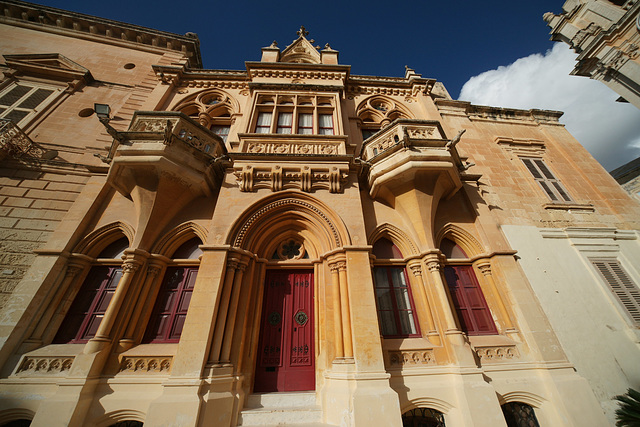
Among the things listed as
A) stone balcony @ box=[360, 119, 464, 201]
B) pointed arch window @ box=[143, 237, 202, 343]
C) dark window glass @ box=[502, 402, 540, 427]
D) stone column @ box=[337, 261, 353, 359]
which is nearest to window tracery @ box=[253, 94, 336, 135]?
stone balcony @ box=[360, 119, 464, 201]

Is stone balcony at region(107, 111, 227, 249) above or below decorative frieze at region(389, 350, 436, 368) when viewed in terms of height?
above

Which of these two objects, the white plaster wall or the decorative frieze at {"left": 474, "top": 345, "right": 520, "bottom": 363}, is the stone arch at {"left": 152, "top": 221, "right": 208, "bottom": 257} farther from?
the white plaster wall

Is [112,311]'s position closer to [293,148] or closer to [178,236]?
[178,236]

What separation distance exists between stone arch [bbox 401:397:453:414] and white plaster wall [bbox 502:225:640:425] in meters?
3.43

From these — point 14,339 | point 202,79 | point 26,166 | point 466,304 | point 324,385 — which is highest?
point 202,79

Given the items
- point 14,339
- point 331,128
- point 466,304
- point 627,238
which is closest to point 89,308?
point 14,339

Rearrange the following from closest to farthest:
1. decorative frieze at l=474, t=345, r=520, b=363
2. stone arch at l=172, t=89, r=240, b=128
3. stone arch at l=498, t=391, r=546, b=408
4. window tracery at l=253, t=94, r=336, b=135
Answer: stone arch at l=498, t=391, r=546, b=408 < decorative frieze at l=474, t=345, r=520, b=363 < window tracery at l=253, t=94, r=336, b=135 < stone arch at l=172, t=89, r=240, b=128

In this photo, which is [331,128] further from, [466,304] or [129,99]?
[129,99]

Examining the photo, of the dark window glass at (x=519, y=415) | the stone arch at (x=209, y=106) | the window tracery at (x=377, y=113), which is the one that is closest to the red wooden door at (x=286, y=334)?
the dark window glass at (x=519, y=415)

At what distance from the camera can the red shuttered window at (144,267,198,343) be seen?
5.44 m

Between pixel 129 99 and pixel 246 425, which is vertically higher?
pixel 129 99

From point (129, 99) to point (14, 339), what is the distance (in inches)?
336

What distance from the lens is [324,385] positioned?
4.82 m

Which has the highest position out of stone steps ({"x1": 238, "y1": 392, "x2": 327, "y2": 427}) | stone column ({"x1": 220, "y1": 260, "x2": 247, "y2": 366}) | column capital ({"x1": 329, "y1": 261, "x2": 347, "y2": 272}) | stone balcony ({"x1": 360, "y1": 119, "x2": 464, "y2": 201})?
stone balcony ({"x1": 360, "y1": 119, "x2": 464, "y2": 201})
